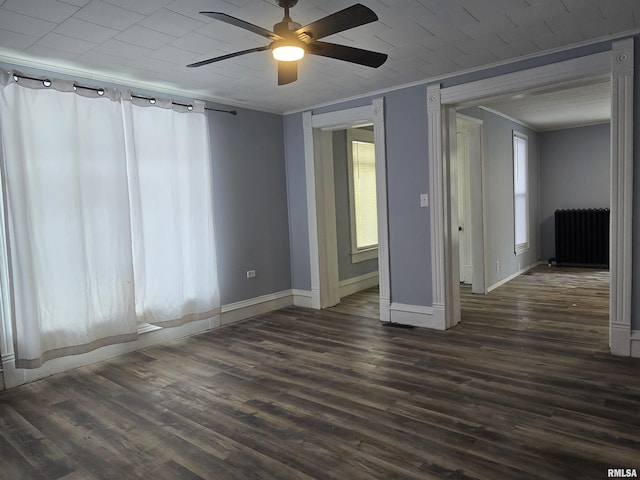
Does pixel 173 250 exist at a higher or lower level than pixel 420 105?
lower

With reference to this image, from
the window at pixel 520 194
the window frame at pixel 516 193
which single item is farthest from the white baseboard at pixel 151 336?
the window at pixel 520 194

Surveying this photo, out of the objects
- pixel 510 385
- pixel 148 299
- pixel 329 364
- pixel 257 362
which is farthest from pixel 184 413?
pixel 510 385

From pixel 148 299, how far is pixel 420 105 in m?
3.14

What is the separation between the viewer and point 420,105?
427 centimetres

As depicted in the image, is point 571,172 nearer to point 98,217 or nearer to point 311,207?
point 311,207

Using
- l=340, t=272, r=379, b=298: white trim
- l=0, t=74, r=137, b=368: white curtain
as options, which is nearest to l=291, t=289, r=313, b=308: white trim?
l=340, t=272, r=379, b=298: white trim

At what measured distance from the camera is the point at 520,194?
7395 millimetres

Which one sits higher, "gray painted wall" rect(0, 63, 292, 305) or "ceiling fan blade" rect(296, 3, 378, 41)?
"ceiling fan blade" rect(296, 3, 378, 41)

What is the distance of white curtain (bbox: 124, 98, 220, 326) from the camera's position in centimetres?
399

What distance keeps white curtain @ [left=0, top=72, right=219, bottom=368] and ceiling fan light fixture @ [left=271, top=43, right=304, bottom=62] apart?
78.0 inches

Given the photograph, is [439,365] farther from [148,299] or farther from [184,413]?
[148,299]

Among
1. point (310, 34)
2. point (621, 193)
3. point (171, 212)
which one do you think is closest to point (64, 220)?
point (171, 212)

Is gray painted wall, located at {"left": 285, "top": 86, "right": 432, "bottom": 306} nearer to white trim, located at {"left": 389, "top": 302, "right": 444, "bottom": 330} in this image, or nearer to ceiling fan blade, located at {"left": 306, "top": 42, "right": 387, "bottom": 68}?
white trim, located at {"left": 389, "top": 302, "right": 444, "bottom": 330}

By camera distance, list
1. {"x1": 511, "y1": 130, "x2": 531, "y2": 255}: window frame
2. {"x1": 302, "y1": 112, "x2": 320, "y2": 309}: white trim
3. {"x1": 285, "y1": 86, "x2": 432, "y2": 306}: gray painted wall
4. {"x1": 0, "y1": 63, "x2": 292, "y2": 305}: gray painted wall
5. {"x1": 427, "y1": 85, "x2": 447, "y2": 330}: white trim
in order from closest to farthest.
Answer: {"x1": 427, "y1": 85, "x2": 447, "y2": 330}: white trim → {"x1": 285, "y1": 86, "x2": 432, "y2": 306}: gray painted wall → {"x1": 0, "y1": 63, "x2": 292, "y2": 305}: gray painted wall → {"x1": 302, "y1": 112, "x2": 320, "y2": 309}: white trim → {"x1": 511, "y1": 130, "x2": 531, "y2": 255}: window frame
